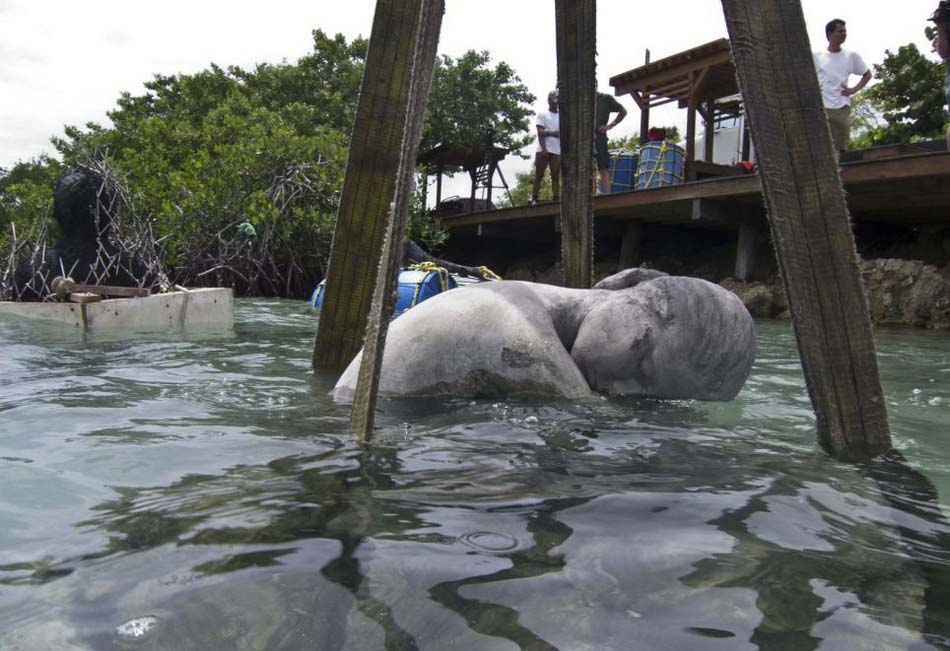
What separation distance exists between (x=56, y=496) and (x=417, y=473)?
983mm

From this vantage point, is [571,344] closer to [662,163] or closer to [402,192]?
[402,192]

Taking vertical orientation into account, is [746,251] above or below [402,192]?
above

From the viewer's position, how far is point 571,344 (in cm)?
371

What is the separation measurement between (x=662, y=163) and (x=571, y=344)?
1003 cm

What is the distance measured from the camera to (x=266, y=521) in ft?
5.52

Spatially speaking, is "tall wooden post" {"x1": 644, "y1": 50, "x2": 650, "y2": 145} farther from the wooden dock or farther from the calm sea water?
the calm sea water

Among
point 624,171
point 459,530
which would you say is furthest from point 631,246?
point 459,530

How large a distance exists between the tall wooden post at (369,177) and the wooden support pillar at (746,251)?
32.3 ft

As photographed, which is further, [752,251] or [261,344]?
[752,251]

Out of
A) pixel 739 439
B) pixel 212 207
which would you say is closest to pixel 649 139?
pixel 212 207

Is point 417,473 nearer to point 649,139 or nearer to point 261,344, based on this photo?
point 261,344

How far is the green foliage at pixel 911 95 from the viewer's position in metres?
15.2

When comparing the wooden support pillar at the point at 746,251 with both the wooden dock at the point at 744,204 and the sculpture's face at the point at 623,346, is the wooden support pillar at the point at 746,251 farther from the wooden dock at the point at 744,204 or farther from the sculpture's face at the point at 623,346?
the sculpture's face at the point at 623,346

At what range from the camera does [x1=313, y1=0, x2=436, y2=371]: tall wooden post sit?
340 cm
